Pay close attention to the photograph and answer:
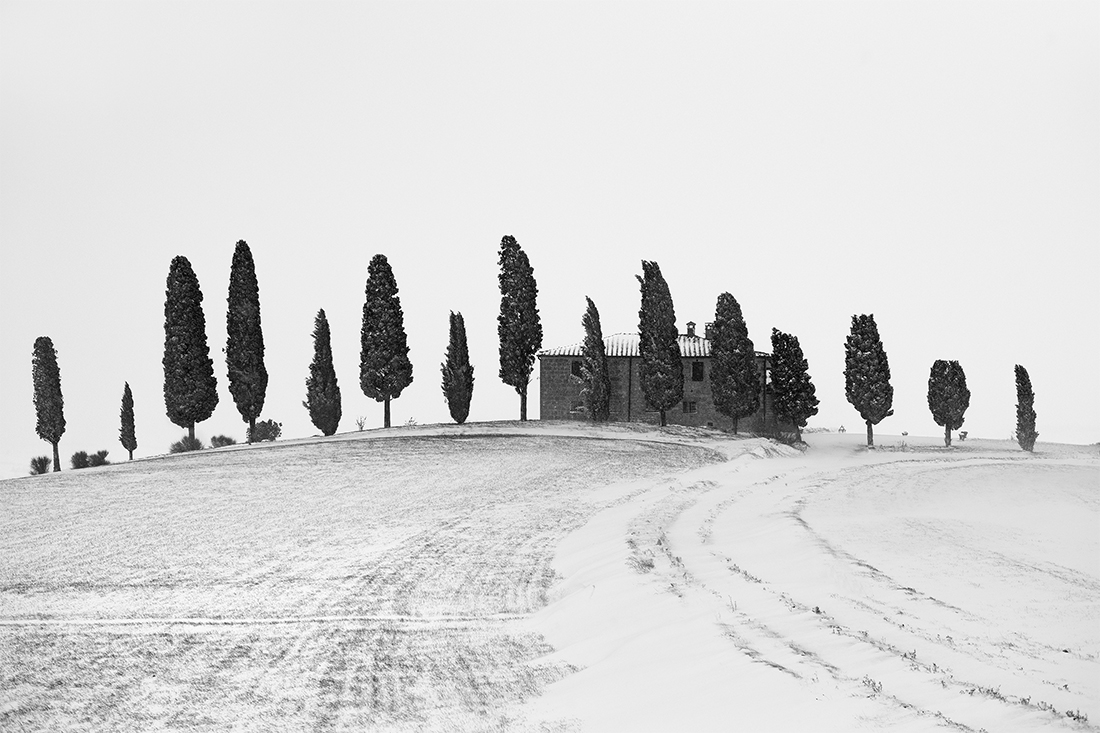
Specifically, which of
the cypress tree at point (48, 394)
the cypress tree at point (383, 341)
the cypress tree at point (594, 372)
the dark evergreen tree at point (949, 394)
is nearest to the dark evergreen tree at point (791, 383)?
the dark evergreen tree at point (949, 394)

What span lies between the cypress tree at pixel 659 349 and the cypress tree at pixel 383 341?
574 inches

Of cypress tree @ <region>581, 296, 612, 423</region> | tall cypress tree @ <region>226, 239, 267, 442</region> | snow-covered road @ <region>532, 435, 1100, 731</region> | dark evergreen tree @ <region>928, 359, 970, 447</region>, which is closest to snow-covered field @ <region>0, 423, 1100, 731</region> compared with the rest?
snow-covered road @ <region>532, 435, 1100, 731</region>

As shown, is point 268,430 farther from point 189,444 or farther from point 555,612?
point 555,612

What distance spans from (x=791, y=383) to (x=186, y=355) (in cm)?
3964

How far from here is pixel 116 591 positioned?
1366 cm

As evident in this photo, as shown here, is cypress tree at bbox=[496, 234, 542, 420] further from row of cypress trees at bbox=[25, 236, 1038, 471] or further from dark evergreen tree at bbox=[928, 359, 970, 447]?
dark evergreen tree at bbox=[928, 359, 970, 447]

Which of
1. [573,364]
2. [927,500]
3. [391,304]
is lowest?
[927,500]

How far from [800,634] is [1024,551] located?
8097 millimetres

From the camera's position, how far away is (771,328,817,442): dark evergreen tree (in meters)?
61.8

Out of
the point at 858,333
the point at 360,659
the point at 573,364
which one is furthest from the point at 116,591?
the point at 858,333

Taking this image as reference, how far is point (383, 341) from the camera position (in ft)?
175

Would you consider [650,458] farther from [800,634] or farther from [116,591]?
[800,634]

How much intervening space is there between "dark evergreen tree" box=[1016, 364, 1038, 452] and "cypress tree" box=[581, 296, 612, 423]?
30104 millimetres

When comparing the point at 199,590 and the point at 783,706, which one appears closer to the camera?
the point at 783,706
